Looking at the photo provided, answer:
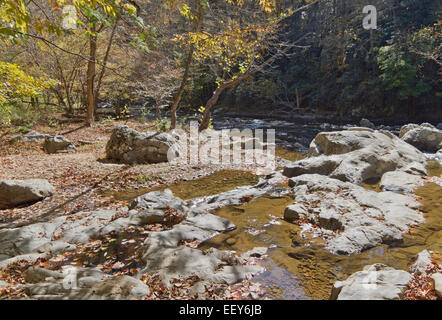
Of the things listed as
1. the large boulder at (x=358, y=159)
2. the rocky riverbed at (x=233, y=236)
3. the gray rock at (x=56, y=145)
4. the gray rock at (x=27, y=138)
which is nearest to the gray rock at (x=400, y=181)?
the rocky riverbed at (x=233, y=236)

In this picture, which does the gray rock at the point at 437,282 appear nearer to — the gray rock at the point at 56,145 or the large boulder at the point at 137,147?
the large boulder at the point at 137,147

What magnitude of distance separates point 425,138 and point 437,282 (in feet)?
37.1

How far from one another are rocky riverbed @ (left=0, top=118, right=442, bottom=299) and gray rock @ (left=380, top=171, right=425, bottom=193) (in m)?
0.05

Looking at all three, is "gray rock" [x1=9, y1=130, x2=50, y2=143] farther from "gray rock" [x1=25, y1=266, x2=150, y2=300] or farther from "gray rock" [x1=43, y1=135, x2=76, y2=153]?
"gray rock" [x1=25, y1=266, x2=150, y2=300]

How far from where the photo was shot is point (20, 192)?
623 centimetres

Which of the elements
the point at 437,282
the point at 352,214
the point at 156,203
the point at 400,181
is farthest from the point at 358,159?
the point at 156,203

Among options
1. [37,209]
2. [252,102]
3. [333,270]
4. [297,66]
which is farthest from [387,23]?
[37,209]

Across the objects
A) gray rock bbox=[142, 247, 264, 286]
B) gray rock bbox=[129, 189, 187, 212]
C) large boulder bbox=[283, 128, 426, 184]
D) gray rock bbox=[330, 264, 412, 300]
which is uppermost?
large boulder bbox=[283, 128, 426, 184]

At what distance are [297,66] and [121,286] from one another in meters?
29.1

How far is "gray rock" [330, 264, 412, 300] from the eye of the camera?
274cm

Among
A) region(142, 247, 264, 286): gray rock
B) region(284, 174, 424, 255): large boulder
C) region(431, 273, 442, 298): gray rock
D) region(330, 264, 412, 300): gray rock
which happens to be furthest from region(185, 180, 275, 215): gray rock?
region(431, 273, 442, 298): gray rock

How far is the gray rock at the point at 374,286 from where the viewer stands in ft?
9.00

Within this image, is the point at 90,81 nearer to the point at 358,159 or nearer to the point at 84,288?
the point at 358,159

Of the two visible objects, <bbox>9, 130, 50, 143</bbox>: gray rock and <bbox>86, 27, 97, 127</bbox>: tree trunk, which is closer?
<bbox>9, 130, 50, 143</bbox>: gray rock
